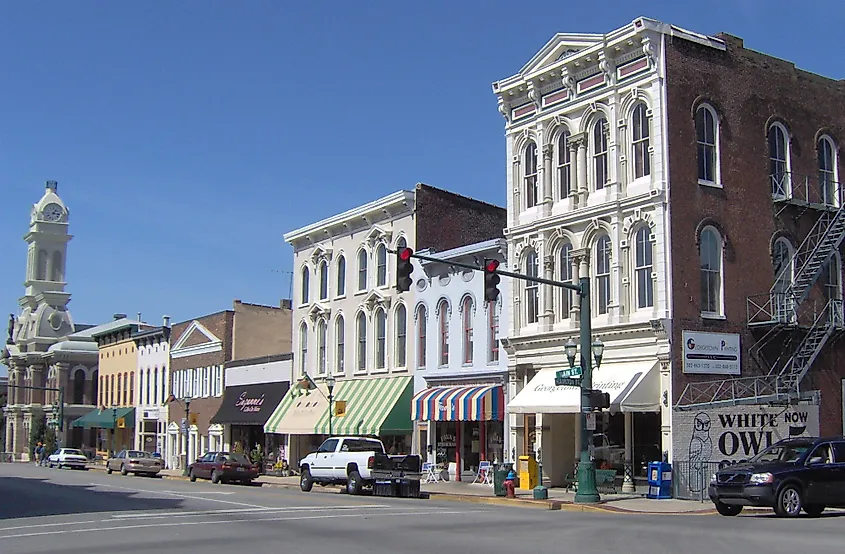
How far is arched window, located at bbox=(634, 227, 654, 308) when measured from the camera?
31.4 meters

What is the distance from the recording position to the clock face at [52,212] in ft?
336

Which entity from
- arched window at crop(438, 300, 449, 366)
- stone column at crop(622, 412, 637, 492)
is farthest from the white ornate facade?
arched window at crop(438, 300, 449, 366)

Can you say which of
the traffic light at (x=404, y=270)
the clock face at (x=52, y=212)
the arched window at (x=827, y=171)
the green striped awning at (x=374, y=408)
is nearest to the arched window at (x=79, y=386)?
the clock face at (x=52, y=212)

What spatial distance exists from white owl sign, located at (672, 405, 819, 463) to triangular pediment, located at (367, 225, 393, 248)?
17490 millimetres

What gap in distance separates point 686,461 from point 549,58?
1424cm

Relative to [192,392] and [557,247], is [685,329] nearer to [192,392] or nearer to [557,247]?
[557,247]

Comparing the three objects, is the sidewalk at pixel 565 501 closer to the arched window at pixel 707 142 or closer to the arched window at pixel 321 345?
the arched window at pixel 707 142

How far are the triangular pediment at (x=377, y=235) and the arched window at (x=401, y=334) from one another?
3018mm

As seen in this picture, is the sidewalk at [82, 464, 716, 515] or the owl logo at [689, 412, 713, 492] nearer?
the sidewalk at [82, 464, 716, 515]

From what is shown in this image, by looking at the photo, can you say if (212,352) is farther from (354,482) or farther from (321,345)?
(354,482)

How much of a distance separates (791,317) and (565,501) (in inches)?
380

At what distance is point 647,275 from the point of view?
3156 cm

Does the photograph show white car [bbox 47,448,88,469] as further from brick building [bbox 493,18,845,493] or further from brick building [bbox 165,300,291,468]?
brick building [bbox 493,18,845,493]

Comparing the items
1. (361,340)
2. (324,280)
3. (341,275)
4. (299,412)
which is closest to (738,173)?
(361,340)
